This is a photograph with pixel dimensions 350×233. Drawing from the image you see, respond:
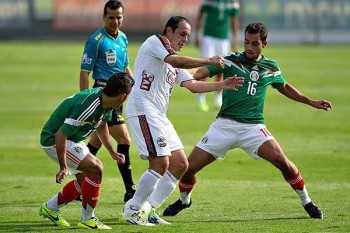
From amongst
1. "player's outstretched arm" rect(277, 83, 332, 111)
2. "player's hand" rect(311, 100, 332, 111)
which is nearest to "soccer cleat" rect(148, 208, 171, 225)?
"player's outstretched arm" rect(277, 83, 332, 111)

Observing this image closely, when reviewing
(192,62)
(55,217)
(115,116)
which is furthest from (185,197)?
(192,62)

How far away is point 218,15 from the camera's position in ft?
72.4

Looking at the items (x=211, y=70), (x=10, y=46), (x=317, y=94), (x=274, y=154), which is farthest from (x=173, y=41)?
(x=10, y=46)

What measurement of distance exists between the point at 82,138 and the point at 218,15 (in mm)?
12550

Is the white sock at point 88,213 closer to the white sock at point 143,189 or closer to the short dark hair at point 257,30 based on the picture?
the white sock at point 143,189

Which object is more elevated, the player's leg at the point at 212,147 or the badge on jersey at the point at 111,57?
the badge on jersey at the point at 111,57

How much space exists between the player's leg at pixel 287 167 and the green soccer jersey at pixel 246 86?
0.39 meters

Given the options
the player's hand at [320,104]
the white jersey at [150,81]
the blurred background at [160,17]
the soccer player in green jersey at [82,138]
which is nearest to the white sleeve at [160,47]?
the white jersey at [150,81]

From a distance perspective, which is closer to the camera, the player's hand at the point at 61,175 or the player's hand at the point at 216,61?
the player's hand at the point at 61,175

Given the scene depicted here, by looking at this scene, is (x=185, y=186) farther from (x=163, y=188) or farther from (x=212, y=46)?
(x=212, y=46)

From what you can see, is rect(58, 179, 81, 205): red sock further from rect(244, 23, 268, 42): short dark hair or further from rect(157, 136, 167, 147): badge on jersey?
rect(244, 23, 268, 42): short dark hair

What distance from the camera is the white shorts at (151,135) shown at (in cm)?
1010

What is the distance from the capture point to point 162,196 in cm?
1043

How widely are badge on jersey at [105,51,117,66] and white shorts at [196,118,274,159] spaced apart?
207 cm
